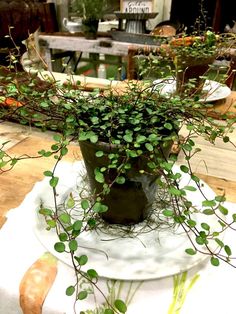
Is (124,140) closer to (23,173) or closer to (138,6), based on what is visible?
(23,173)

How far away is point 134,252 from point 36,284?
144mm

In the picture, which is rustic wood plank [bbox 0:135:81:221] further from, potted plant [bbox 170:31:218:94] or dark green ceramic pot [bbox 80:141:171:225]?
potted plant [bbox 170:31:218:94]

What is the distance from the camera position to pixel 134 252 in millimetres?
451

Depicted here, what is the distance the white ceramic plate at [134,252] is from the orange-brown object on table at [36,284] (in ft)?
0.08

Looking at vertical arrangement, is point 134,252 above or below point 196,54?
below

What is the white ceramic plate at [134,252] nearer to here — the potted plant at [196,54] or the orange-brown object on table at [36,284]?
the orange-brown object on table at [36,284]

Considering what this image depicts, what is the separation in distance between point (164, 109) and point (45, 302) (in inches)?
12.1

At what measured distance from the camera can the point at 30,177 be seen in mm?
673

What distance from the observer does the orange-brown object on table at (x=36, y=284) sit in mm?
408

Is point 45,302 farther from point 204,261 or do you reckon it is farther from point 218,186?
point 218,186

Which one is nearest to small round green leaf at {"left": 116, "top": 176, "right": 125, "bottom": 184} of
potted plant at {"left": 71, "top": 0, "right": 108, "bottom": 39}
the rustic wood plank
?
the rustic wood plank

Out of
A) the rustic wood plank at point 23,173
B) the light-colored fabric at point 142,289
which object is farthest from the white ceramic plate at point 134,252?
the rustic wood plank at point 23,173

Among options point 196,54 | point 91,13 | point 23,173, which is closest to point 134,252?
point 23,173

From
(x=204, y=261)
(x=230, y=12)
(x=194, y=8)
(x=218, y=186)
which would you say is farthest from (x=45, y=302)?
(x=194, y=8)
